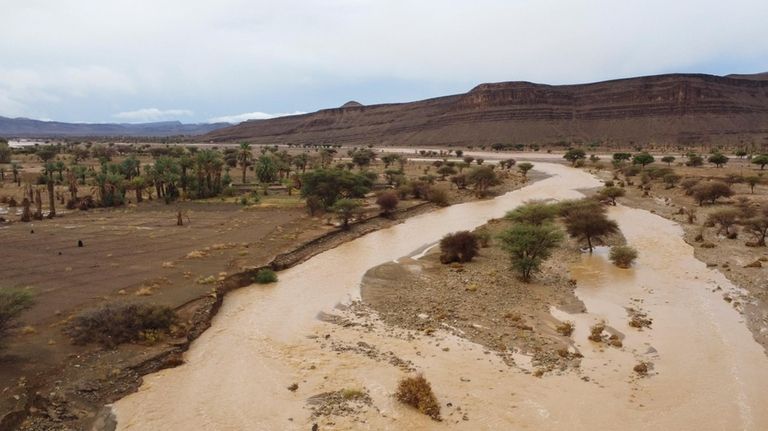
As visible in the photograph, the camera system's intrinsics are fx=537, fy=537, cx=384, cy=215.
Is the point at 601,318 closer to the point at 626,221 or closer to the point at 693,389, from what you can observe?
the point at 693,389

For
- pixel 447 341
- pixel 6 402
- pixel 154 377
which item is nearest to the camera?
pixel 6 402

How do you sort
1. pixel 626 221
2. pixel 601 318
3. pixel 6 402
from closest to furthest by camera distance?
1. pixel 6 402
2. pixel 601 318
3. pixel 626 221

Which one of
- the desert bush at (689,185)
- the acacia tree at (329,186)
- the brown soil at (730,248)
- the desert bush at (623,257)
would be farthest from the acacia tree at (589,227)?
the desert bush at (689,185)

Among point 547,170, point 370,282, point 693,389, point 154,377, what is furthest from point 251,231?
point 547,170

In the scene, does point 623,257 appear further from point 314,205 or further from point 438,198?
point 438,198

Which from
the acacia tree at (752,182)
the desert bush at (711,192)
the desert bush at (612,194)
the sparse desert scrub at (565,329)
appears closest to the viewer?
the sparse desert scrub at (565,329)

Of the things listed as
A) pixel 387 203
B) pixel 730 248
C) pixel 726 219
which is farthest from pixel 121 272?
pixel 726 219

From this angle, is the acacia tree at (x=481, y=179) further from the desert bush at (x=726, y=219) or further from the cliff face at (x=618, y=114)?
the cliff face at (x=618, y=114)
